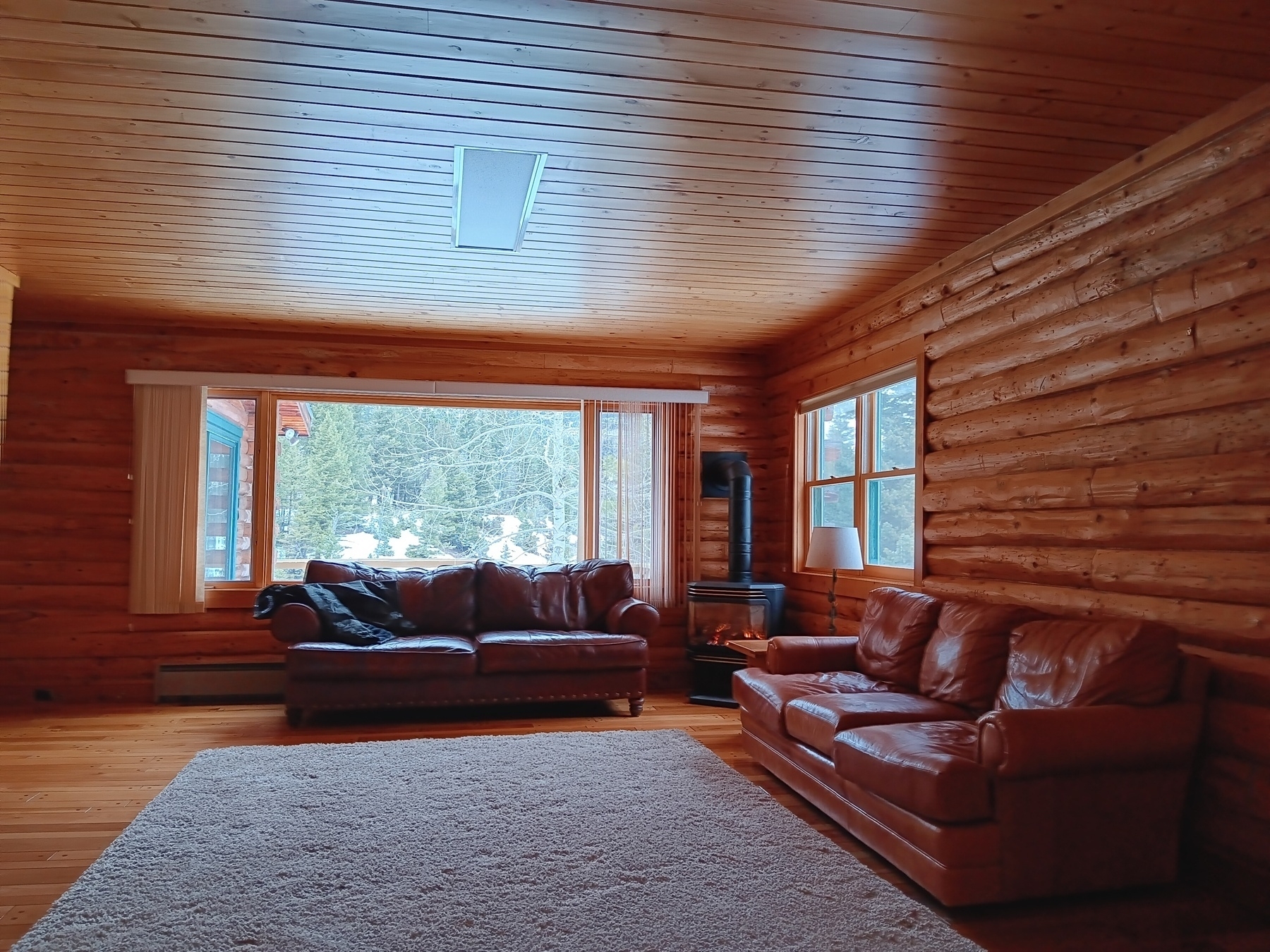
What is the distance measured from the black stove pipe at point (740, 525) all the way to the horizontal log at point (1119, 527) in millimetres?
2009

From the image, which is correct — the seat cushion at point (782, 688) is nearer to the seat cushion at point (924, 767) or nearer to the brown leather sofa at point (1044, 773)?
the brown leather sofa at point (1044, 773)

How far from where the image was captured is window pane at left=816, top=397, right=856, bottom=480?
19.9 feet

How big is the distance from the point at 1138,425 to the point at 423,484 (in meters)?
4.99

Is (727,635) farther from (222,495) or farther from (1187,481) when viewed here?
(222,495)

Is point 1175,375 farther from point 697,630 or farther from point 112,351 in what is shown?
point 112,351

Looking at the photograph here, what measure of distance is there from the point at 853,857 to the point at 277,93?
3369 mm

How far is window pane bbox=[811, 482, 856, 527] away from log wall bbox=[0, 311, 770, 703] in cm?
397

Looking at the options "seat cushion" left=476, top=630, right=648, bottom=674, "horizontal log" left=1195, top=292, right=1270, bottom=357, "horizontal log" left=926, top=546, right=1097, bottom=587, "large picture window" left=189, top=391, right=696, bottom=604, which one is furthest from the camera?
"large picture window" left=189, top=391, right=696, bottom=604

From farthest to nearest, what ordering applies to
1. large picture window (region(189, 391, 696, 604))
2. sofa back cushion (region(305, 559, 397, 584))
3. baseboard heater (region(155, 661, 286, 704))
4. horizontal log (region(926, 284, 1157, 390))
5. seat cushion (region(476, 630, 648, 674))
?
large picture window (region(189, 391, 696, 604))
baseboard heater (region(155, 661, 286, 704))
sofa back cushion (region(305, 559, 397, 584))
seat cushion (region(476, 630, 648, 674))
horizontal log (region(926, 284, 1157, 390))

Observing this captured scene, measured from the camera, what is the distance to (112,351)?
245 inches

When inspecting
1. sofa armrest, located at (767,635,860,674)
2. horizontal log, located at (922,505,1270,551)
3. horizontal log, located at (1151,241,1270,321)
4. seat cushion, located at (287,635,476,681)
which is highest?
horizontal log, located at (1151,241,1270,321)

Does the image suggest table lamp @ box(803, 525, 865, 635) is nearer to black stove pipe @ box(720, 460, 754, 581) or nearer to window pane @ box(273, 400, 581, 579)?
black stove pipe @ box(720, 460, 754, 581)

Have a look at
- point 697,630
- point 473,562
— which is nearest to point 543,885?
point 697,630

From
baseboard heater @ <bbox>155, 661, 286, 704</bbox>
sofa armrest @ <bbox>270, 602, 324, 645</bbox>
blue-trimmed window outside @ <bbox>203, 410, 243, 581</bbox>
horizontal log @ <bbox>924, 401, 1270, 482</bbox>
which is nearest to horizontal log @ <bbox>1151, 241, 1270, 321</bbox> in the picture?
horizontal log @ <bbox>924, 401, 1270, 482</bbox>
